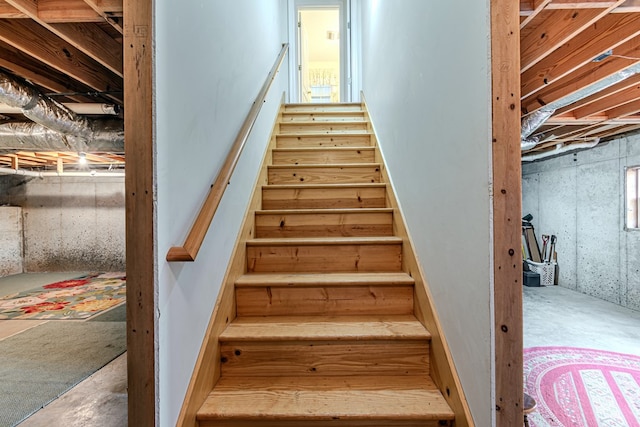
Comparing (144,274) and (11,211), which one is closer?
(144,274)

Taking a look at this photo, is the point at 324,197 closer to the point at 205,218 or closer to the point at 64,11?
the point at 205,218

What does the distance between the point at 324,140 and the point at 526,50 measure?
167 centimetres

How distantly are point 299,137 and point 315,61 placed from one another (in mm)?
5874

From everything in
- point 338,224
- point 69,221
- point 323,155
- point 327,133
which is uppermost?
point 327,133

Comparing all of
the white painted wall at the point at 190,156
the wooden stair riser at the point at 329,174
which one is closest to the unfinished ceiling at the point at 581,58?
the wooden stair riser at the point at 329,174

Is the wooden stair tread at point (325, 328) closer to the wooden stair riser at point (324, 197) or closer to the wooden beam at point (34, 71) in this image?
the wooden stair riser at point (324, 197)

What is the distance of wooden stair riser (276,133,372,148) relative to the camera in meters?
2.84

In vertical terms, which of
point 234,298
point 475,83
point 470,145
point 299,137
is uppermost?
point 299,137

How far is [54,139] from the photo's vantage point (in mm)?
2713

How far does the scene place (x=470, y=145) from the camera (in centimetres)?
97

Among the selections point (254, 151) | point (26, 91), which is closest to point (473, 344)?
point (254, 151)

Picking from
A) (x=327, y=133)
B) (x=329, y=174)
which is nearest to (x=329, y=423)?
(x=329, y=174)

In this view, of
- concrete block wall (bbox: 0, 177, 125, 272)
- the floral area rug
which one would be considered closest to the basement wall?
the floral area rug

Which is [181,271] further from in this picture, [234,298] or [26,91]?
[26,91]
